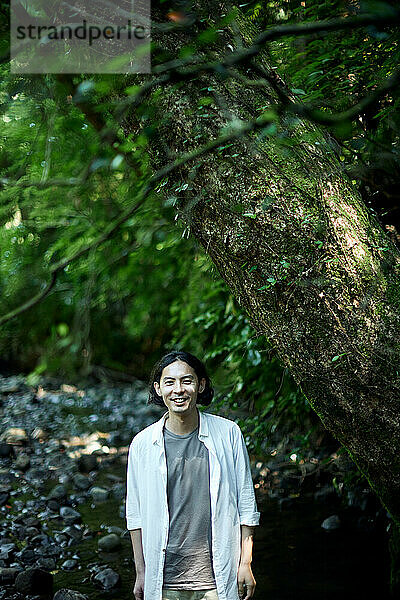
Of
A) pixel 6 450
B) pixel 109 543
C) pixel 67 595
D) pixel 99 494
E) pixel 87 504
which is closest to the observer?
pixel 67 595

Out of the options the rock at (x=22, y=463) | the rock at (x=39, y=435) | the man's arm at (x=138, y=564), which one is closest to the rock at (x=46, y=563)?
the man's arm at (x=138, y=564)

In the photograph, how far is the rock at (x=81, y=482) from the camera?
666cm

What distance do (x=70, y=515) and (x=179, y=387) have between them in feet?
11.8

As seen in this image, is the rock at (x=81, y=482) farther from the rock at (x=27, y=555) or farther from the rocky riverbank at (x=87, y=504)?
the rock at (x=27, y=555)

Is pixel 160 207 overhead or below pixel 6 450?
overhead

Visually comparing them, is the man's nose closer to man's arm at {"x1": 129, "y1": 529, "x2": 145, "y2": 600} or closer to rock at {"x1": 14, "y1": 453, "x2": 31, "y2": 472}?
man's arm at {"x1": 129, "y1": 529, "x2": 145, "y2": 600}

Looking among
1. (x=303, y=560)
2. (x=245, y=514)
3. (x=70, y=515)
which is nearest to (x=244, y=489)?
(x=245, y=514)

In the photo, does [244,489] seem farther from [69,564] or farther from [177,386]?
[69,564]

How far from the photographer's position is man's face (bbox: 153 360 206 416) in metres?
2.71

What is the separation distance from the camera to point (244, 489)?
2717mm

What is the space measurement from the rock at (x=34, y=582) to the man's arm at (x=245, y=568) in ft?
6.92

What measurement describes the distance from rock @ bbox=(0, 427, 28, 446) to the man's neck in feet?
21.0

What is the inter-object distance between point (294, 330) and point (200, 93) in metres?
1.00

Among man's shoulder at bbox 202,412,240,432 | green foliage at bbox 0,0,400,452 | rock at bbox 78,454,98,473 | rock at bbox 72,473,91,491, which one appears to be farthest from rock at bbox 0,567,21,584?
rock at bbox 78,454,98,473
